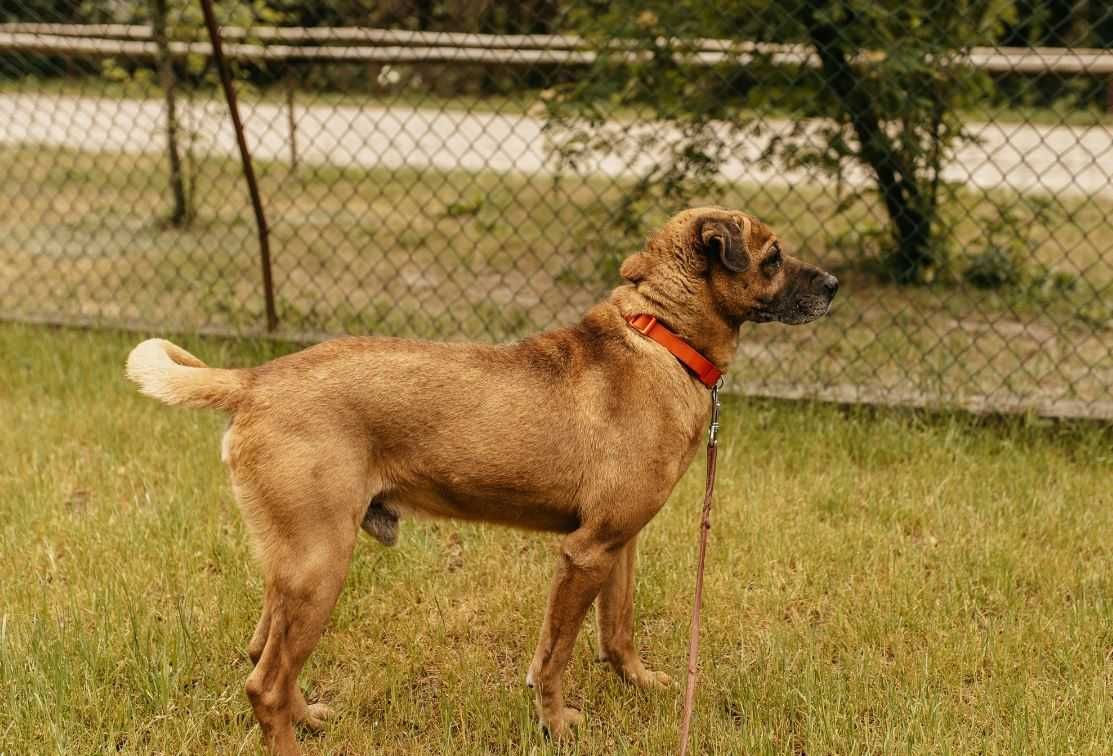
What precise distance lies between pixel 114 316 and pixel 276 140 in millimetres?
6216

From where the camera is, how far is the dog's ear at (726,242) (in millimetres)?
3113

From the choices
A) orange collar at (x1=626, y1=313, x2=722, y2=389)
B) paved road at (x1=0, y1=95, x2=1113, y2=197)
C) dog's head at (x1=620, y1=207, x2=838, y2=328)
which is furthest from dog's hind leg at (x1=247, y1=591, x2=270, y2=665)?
paved road at (x1=0, y1=95, x2=1113, y2=197)

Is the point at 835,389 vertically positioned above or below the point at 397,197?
above

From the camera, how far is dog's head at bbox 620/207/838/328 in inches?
126

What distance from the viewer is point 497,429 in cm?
295

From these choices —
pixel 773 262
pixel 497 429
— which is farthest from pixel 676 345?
pixel 497 429

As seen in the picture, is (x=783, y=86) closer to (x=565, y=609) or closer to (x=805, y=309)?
(x=805, y=309)

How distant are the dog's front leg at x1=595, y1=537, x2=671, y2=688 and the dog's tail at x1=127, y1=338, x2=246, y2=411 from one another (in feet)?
3.97

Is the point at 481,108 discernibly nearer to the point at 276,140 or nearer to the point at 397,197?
the point at 397,197

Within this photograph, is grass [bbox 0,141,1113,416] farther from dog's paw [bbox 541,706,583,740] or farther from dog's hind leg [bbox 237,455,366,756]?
dog's hind leg [bbox 237,455,366,756]

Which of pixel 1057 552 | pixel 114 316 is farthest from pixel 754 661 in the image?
pixel 114 316

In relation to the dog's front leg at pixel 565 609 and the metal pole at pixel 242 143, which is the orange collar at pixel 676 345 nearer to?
the dog's front leg at pixel 565 609

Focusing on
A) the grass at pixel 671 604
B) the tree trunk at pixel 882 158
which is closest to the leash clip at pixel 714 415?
the grass at pixel 671 604

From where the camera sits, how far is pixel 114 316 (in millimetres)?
6395
